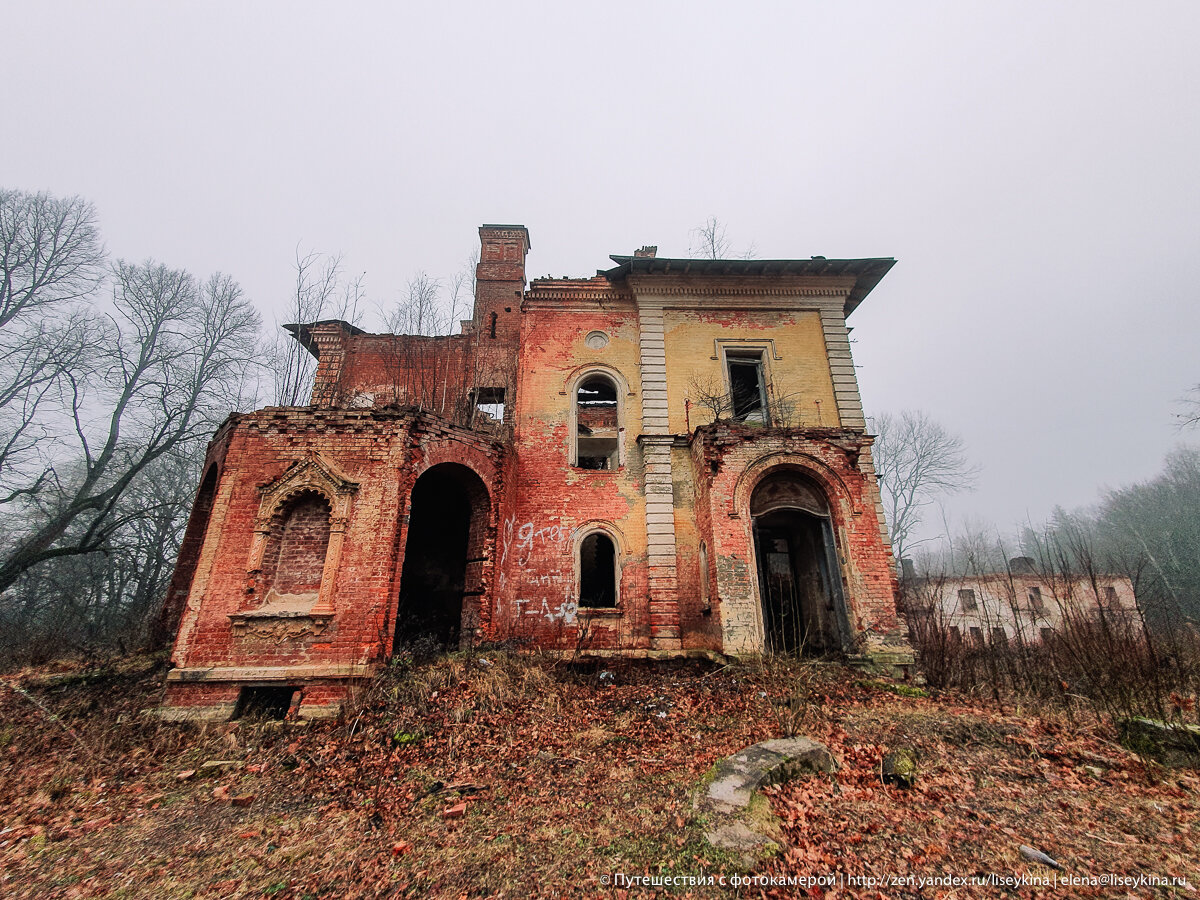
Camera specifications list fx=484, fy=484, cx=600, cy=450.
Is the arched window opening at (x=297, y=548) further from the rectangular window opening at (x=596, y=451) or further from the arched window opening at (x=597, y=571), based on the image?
the rectangular window opening at (x=596, y=451)

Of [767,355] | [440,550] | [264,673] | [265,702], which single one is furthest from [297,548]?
[767,355]

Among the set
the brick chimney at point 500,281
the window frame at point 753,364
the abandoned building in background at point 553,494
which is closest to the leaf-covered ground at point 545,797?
the abandoned building in background at point 553,494

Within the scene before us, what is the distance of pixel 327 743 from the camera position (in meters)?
6.38

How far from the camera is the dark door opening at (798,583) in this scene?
1045 centimetres

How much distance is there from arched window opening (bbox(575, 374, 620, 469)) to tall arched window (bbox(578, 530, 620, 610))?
2.53m

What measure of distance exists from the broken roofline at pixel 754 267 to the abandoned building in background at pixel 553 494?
Answer: 0.24 ft

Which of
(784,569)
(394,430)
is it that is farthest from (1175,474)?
(394,430)

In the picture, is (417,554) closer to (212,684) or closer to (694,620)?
(212,684)

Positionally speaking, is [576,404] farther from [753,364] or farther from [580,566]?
[753,364]

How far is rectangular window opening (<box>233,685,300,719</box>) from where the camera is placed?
7473mm

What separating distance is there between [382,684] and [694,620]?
6398 mm

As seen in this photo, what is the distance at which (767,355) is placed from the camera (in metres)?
12.7

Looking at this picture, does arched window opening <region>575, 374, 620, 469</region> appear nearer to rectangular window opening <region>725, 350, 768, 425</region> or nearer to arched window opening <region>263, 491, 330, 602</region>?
rectangular window opening <region>725, 350, 768, 425</region>

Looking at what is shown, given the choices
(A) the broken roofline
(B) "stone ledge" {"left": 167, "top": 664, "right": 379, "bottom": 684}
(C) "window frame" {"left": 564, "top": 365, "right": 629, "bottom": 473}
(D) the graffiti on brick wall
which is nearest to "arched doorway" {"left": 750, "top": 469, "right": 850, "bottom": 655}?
(C) "window frame" {"left": 564, "top": 365, "right": 629, "bottom": 473}
